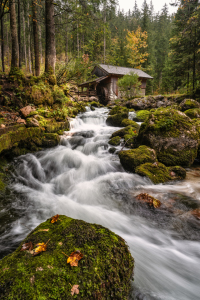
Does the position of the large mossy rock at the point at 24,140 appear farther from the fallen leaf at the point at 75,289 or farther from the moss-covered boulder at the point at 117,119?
the moss-covered boulder at the point at 117,119

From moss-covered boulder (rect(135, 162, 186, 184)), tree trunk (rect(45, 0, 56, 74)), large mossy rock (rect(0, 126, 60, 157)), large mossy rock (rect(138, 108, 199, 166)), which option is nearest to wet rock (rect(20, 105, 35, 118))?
large mossy rock (rect(0, 126, 60, 157))

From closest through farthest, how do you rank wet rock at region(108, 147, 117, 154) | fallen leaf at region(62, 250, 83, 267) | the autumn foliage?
1. fallen leaf at region(62, 250, 83, 267)
2. wet rock at region(108, 147, 117, 154)
3. the autumn foliage

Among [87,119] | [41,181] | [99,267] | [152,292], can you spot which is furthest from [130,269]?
[87,119]

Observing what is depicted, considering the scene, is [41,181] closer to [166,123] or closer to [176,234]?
[176,234]

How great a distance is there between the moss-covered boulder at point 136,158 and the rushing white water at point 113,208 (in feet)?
1.09

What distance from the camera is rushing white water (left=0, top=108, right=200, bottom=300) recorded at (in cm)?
218

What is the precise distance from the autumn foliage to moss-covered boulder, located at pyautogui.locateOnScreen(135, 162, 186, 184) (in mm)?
33297

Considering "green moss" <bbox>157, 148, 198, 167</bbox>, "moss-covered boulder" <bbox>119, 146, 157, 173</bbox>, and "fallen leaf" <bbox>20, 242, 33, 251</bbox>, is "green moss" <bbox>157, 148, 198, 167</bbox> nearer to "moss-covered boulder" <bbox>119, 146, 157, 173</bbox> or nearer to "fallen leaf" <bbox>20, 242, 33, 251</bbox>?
"moss-covered boulder" <bbox>119, 146, 157, 173</bbox>

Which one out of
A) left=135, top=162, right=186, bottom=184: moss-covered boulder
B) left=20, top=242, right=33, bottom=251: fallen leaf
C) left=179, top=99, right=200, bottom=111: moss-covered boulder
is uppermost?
left=179, top=99, right=200, bottom=111: moss-covered boulder

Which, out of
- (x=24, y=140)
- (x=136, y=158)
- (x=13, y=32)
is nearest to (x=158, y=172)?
(x=136, y=158)

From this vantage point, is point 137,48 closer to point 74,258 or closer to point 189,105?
point 189,105

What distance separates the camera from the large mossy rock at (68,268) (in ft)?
3.79

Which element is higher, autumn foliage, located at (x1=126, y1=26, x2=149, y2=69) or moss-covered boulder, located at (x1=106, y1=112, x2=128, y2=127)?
autumn foliage, located at (x1=126, y1=26, x2=149, y2=69)

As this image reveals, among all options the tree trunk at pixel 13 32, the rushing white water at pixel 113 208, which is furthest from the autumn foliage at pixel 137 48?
the rushing white water at pixel 113 208
